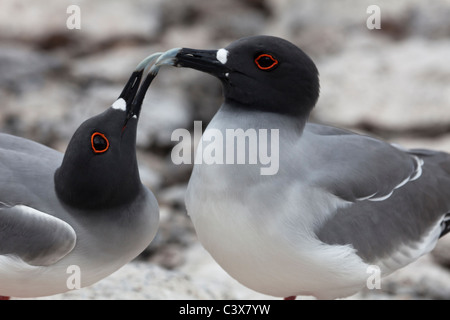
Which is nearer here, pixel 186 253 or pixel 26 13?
pixel 186 253

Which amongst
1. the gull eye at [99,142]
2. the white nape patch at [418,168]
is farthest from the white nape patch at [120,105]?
the white nape patch at [418,168]

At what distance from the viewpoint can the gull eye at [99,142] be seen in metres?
2.00

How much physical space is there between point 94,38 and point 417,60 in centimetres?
266

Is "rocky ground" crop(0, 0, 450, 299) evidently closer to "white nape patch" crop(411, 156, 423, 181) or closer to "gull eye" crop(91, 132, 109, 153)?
"white nape patch" crop(411, 156, 423, 181)

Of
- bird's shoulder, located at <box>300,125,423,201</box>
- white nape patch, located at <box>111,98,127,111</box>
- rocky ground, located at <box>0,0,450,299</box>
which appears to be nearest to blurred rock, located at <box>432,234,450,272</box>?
rocky ground, located at <box>0,0,450,299</box>

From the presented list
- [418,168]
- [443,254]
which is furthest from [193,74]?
[418,168]

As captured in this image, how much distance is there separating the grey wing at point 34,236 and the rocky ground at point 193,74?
167cm

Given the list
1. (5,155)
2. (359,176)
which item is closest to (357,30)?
(359,176)

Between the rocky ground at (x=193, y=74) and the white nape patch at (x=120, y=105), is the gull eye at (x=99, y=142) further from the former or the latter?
the rocky ground at (x=193, y=74)

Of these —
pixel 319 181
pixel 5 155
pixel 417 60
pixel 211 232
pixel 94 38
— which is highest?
pixel 94 38

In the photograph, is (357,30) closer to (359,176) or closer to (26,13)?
(26,13)

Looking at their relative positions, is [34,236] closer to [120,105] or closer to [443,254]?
[120,105]

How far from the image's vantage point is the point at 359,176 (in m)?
2.25
